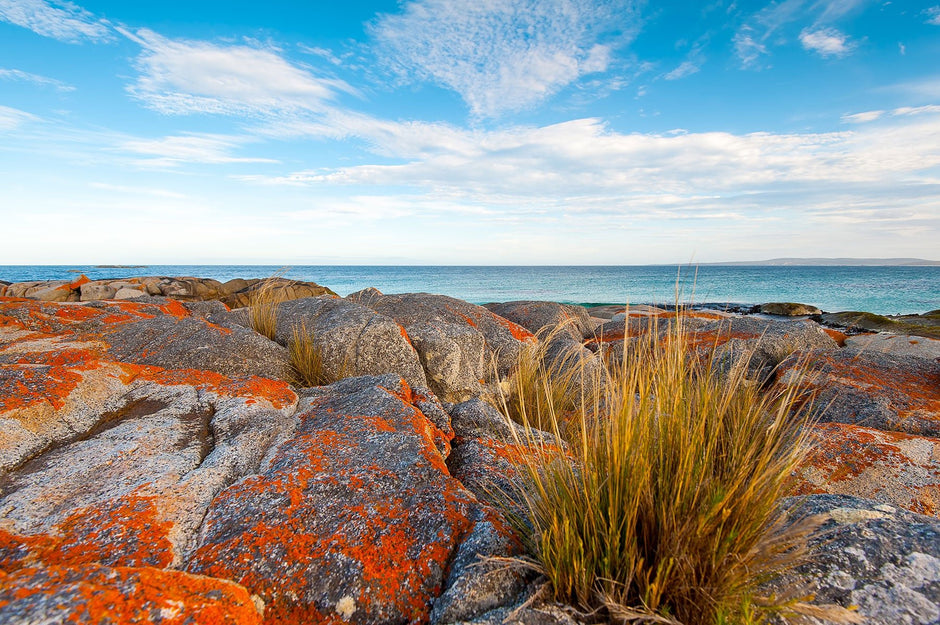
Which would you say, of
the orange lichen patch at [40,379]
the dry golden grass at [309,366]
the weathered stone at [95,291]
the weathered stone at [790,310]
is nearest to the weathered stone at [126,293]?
the weathered stone at [95,291]

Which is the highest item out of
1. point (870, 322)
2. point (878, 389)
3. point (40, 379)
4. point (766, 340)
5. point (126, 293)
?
point (40, 379)

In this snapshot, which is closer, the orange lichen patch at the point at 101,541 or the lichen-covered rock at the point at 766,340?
the orange lichen patch at the point at 101,541

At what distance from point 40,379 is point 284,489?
2118 mm

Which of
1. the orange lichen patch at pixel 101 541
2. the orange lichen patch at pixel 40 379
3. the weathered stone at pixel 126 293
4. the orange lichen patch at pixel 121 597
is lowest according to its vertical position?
the weathered stone at pixel 126 293

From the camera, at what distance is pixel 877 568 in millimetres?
1686

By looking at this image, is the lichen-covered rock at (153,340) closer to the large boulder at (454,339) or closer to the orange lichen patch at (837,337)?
the large boulder at (454,339)

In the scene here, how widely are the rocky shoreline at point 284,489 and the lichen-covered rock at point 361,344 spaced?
0.62 m

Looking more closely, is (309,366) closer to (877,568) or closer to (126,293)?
(877,568)

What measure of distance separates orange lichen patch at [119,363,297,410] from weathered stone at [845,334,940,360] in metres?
6.34

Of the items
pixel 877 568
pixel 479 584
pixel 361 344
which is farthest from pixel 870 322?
pixel 479 584

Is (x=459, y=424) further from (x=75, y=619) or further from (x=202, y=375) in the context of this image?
(x=75, y=619)

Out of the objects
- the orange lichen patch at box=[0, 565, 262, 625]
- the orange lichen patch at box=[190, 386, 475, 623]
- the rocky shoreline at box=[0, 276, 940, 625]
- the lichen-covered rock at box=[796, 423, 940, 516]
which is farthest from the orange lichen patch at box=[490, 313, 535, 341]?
the orange lichen patch at box=[0, 565, 262, 625]

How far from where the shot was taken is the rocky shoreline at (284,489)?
5.26 ft

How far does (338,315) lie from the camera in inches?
231
